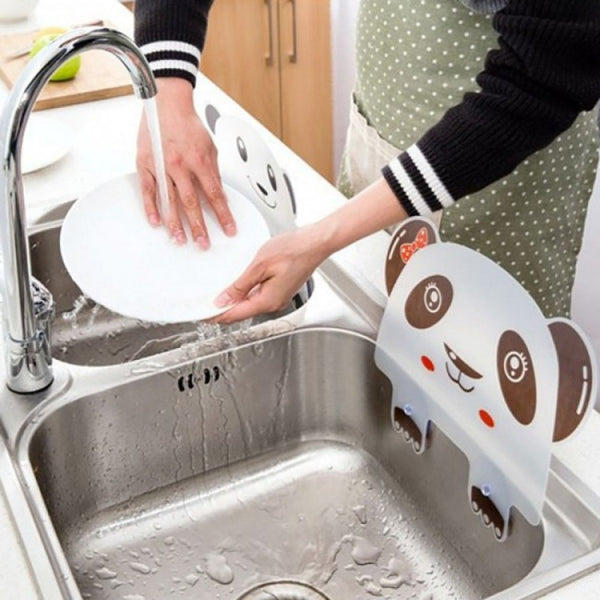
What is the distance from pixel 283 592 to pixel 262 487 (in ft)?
0.49

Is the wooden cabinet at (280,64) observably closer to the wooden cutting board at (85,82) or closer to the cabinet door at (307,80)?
the cabinet door at (307,80)

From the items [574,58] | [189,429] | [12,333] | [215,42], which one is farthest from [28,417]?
[215,42]

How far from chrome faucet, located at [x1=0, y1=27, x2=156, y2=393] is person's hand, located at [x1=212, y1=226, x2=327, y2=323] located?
19cm

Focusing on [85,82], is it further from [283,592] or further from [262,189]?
[283,592]

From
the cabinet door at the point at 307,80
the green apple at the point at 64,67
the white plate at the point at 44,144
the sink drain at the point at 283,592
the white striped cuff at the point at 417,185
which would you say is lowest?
the cabinet door at the point at 307,80

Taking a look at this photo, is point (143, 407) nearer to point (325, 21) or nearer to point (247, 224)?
point (247, 224)

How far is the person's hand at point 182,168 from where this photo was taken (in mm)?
1099

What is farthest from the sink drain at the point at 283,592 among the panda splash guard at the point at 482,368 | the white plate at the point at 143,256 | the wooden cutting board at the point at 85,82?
the wooden cutting board at the point at 85,82

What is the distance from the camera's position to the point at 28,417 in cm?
91

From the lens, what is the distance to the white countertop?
75 cm

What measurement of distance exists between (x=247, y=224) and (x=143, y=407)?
10.2 inches

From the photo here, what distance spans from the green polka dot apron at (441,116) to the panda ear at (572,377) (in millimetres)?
482

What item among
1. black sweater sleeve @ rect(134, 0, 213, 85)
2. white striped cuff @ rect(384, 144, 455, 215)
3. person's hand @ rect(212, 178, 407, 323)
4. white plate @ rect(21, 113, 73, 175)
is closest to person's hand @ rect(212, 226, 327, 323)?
person's hand @ rect(212, 178, 407, 323)

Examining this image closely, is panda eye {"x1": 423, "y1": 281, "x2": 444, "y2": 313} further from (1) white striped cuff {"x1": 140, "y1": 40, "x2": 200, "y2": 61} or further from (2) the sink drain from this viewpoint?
(1) white striped cuff {"x1": 140, "y1": 40, "x2": 200, "y2": 61}
